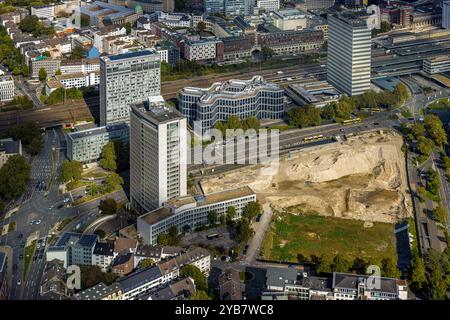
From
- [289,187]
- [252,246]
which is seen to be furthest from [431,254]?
[289,187]

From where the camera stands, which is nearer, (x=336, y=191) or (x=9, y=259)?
(x=9, y=259)

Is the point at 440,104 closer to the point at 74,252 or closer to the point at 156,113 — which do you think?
the point at 156,113

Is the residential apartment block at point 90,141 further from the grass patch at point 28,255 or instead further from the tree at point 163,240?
the tree at point 163,240

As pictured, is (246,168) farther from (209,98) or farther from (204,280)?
(204,280)

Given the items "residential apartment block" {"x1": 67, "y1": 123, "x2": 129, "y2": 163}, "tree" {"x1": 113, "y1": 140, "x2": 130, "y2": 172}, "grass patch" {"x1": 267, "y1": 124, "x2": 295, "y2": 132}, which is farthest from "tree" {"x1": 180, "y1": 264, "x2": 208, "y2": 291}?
"grass patch" {"x1": 267, "y1": 124, "x2": 295, "y2": 132}

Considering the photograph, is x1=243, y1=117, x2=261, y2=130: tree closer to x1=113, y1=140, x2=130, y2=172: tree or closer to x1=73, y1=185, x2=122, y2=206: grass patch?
x1=113, y1=140, x2=130, y2=172: tree

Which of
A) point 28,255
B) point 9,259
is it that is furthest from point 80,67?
point 9,259
